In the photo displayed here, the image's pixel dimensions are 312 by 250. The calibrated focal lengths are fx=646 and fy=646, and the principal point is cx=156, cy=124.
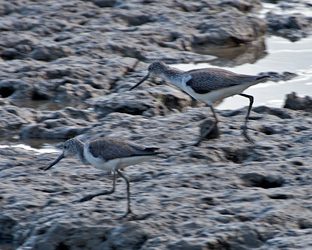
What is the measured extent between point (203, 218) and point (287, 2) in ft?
35.5

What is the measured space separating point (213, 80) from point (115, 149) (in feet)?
6.88

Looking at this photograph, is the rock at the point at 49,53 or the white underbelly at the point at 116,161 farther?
the rock at the point at 49,53

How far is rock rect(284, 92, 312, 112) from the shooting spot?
9.10 meters

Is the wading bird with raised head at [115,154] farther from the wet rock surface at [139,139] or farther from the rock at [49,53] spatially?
the rock at [49,53]

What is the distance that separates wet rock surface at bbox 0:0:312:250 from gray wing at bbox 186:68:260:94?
45cm

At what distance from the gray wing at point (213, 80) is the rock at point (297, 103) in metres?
1.79

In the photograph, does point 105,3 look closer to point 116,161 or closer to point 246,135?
point 246,135

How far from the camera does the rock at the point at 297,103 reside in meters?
9.10

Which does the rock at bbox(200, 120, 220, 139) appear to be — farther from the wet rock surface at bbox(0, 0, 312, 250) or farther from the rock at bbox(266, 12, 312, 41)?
the rock at bbox(266, 12, 312, 41)

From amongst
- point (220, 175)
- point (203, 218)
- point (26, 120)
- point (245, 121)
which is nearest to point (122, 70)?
point (26, 120)

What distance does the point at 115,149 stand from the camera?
5.94 metres

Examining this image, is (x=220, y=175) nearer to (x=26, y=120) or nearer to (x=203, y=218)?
(x=203, y=218)

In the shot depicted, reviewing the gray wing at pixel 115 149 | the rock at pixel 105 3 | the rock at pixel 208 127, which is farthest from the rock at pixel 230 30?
the gray wing at pixel 115 149

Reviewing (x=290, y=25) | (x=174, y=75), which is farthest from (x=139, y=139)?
(x=290, y=25)
